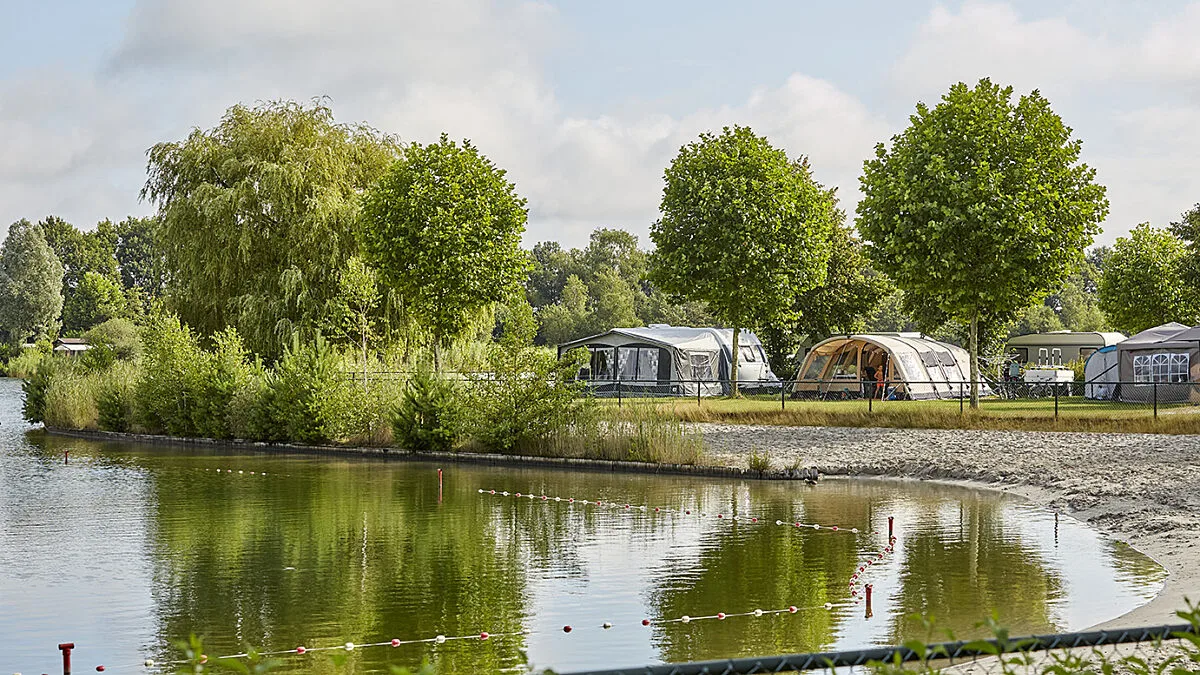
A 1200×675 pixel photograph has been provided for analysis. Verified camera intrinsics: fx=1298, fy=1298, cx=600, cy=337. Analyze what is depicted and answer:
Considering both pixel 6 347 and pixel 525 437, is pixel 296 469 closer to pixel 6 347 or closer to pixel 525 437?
pixel 525 437

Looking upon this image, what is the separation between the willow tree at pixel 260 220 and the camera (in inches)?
1366

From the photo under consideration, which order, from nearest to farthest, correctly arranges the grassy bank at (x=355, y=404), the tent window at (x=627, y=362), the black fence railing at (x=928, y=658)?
the black fence railing at (x=928, y=658) → the grassy bank at (x=355, y=404) → the tent window at (x=627, y=362)

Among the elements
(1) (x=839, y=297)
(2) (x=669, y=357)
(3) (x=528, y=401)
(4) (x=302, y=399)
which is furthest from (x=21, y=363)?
(3) (x=528, y=401)

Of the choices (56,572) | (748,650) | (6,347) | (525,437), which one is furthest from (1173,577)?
(6,347)

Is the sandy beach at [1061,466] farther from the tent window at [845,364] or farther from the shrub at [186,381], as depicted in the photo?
the shrub at [186,381]

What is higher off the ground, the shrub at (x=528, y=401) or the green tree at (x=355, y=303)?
the green tree at (x=355, y=303)

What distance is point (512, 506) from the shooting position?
693 inches

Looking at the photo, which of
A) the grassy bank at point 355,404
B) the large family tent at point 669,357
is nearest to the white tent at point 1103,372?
the large family tent at point 669,357

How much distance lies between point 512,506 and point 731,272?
17.5 m

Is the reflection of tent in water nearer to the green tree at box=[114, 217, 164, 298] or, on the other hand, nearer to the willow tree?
the willow tree

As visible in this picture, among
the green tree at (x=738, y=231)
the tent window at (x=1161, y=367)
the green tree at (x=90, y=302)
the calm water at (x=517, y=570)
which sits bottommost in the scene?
the calm water at (x=517, y=570)

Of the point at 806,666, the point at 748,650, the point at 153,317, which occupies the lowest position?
the point at 748,650

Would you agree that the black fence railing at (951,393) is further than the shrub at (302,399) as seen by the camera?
No

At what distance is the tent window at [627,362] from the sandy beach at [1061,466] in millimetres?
12981
